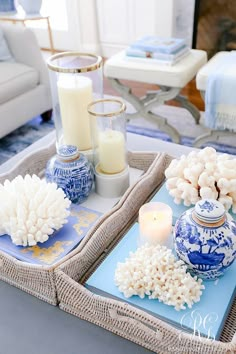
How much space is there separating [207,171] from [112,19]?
308cm

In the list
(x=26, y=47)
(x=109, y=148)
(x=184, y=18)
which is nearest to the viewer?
(x=109, y=148)

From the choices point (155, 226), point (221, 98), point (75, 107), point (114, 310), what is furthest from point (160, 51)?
point (114, 310)

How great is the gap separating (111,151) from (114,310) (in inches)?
19.0

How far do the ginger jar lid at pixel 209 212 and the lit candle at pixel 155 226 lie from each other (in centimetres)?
14

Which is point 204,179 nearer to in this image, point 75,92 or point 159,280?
point 159,280

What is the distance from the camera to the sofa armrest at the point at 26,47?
2.57 meters

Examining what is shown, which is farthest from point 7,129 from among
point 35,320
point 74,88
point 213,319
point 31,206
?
point 213,319

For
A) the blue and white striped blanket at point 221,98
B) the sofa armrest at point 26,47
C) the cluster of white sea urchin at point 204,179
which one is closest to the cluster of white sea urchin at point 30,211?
the cluster of white sea urchin at point 204,179

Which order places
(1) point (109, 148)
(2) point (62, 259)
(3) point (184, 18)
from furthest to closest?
(3) point (184, 18)
(1) point (109, 148)
(2) point (62, 259)

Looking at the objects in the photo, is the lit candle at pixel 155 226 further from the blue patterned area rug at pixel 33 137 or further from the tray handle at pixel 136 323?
the blue patterned area rug at pixel 33 137

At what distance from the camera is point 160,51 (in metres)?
2.24

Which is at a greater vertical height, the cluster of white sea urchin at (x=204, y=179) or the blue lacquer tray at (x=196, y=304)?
the cluster of white sea urchin at (x=204, y=179)

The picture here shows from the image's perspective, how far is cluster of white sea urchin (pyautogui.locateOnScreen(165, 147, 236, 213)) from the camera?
3.29 feet

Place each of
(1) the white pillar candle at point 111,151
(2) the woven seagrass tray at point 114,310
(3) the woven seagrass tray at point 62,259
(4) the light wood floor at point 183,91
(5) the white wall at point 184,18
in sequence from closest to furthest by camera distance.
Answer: (2) the woven seagrass tray at point 114,310 → (3) the woven seagrass tray at point 62,259 → (1) the white pillar candle at point 111,151 → (4) the light wood floor at point 183,91 → (5) the white wall at point 184,18
